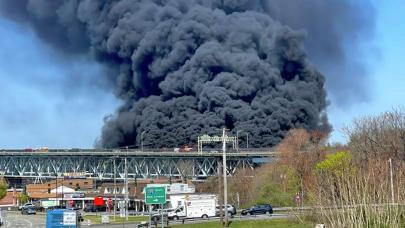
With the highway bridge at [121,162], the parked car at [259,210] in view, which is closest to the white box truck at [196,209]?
the parked car at [259,210]

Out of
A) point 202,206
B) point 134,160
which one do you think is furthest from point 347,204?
point 134,160

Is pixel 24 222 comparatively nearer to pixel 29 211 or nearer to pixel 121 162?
pixel 29 211

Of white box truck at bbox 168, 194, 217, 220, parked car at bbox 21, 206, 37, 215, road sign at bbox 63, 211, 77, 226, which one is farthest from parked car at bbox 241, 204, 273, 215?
parked car at bbox 21, 206, 37, 215

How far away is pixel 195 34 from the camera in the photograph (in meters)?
101

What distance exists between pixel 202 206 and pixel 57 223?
2873 centimetres

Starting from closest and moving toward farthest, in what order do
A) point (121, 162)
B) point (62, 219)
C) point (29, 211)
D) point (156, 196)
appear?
point (156, 196) → point (62, 219) → point (29, 211) → point (121, 162)

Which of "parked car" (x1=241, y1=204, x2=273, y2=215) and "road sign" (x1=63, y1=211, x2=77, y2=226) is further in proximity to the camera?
"parked car" (x1=241, y1=204, x2=273, y2=215)

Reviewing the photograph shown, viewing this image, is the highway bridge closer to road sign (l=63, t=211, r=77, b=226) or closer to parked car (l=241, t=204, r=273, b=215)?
parked car (l=241, t=204, r=273, b=215)

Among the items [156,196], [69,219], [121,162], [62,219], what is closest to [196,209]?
[62,219]

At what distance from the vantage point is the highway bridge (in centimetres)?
9912

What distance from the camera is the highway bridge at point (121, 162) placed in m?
99.1

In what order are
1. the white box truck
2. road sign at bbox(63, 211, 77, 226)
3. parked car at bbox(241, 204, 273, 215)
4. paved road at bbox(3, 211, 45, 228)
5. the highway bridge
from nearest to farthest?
1. road sign at bbox(63, 211, 77, 226)
2. paved road at bbox(3, 211, 45, 228)
3. the white box truck
4. parked car at bbox(241, 204, 273, 215)
5. the highway bridge

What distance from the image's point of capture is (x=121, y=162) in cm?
11581

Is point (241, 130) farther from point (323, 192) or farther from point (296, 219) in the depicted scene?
point (323, 192)
